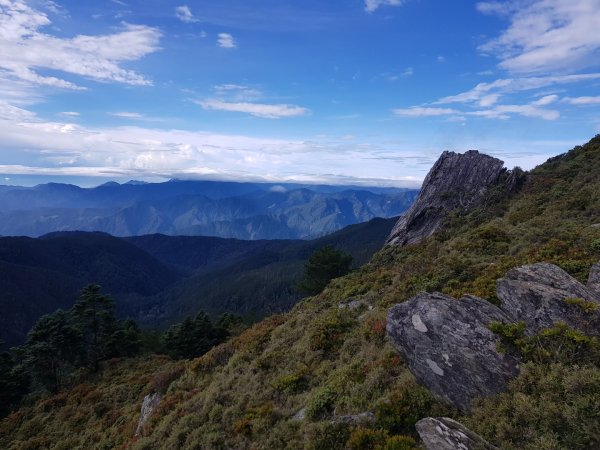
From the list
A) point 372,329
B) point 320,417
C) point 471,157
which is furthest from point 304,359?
point 471,157

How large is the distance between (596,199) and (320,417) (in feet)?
79.4

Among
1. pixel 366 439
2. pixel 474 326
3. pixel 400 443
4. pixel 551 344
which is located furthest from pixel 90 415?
pixel 551 344

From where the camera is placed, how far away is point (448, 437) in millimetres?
7598

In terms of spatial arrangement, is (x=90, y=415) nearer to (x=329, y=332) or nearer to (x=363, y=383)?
(x=329, y=332)

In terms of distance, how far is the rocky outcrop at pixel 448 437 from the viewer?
289 inches

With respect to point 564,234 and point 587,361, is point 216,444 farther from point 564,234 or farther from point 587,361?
point 564,234

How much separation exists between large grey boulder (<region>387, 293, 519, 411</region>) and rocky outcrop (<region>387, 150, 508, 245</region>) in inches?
1085

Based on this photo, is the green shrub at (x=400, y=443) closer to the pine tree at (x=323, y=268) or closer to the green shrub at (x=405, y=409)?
the green shrub at (x=405, y=409)

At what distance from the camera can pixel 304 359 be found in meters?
16.4

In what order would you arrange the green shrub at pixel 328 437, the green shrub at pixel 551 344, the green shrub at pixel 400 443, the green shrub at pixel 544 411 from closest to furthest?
the green shrub at pixel 544 411 → the green shrub at pixel 400 443 → the green shrub at pixel 551 344 → the green shrub at pixel 328 437

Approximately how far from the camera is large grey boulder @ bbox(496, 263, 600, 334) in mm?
9867

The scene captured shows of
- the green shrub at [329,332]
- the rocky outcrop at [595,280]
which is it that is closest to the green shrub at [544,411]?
the rocky outcrop at [595,280]

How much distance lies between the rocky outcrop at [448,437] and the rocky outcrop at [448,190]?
30818 millimetres

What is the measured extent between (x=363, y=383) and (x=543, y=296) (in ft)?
19.8
